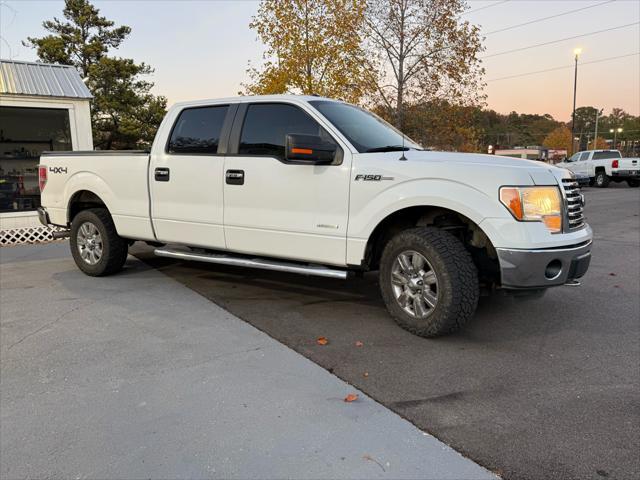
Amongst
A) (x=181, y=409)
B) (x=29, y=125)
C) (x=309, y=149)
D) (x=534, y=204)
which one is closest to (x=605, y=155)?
(x=29, y=125)

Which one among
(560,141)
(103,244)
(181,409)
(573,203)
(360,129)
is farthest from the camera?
(560,141)

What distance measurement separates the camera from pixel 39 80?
10203 millimetres

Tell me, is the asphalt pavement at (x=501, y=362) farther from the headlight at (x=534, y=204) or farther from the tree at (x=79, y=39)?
the tree at (x=79, y=39)

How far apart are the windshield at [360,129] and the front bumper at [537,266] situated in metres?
1.47

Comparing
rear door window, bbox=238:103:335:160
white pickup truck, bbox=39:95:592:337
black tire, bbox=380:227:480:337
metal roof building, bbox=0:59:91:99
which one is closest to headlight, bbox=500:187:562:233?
white pickup truck, bbox=39:95:592:337

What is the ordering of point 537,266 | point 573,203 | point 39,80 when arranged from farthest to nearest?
point 39,80 < point 573,203 < point 537,266

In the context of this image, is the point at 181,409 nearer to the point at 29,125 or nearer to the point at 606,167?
the point at 29,125

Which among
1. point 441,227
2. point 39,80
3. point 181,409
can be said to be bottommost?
point 181,409

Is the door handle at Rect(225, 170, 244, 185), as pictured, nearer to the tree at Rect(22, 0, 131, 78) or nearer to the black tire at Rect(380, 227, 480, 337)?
the black tire at Rect(380, 227, 480, 337)

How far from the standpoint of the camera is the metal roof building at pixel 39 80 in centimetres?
962

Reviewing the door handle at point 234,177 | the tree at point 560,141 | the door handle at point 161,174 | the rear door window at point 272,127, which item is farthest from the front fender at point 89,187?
the tree at point 560,141

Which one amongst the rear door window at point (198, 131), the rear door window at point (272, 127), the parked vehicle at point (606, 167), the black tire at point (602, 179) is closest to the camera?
the rear door window at point (272, 127)

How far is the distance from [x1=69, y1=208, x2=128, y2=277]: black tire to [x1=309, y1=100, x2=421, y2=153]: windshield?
3010 millimetres

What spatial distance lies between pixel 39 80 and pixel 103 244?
6.23m
